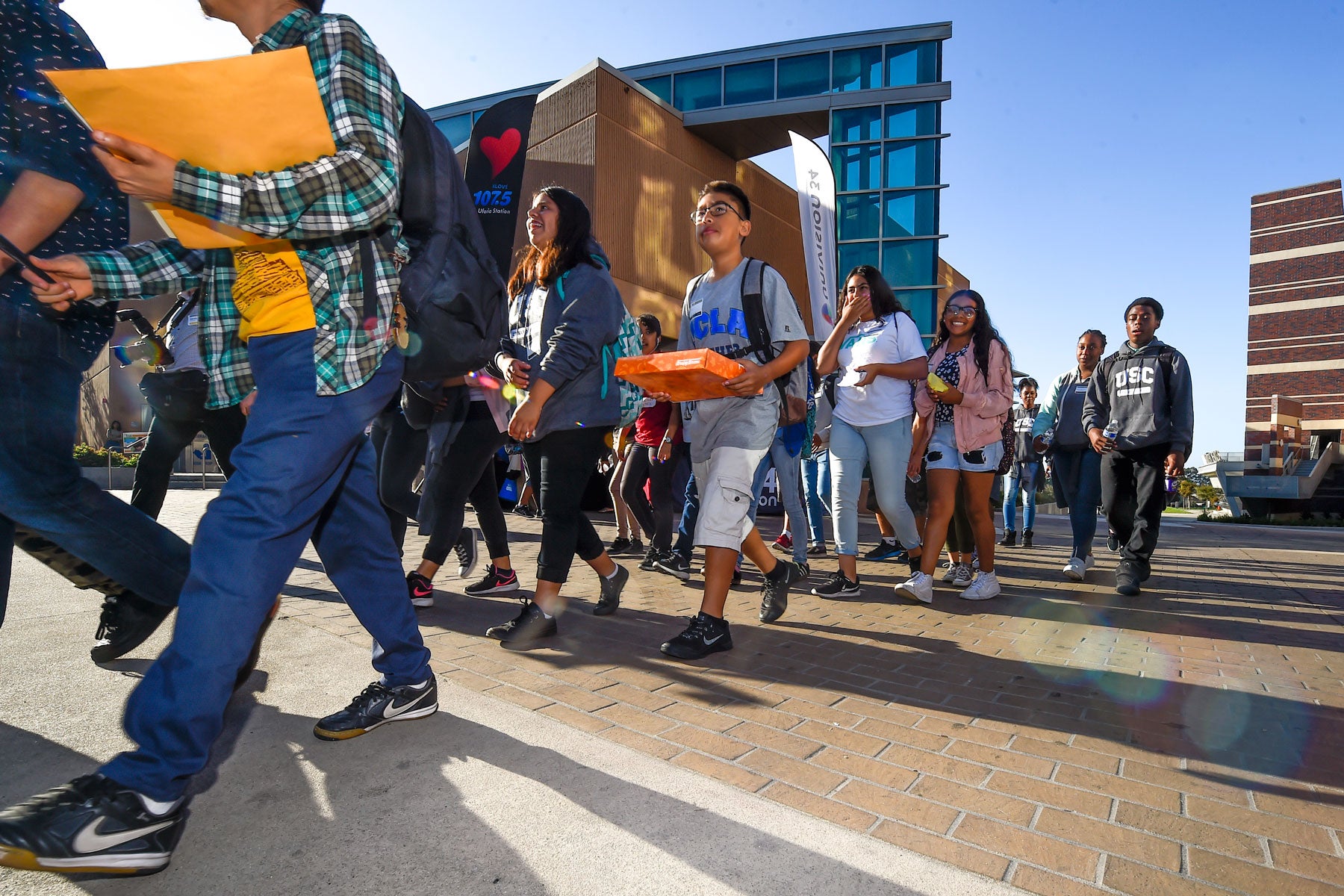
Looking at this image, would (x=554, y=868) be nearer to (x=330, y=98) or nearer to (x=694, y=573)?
(x=330, y=98)

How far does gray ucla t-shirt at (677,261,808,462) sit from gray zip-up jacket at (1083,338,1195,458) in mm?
3018

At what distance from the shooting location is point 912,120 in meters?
20.2

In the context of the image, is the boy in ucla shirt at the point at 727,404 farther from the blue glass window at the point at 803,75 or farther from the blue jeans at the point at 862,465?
the blue glass window at the point at 803,75

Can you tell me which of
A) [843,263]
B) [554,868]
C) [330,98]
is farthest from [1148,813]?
[843,263]

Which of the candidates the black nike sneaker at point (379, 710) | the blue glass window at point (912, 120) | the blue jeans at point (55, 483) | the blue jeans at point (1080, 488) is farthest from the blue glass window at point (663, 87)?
the black nike sneaker at point (379, 710)

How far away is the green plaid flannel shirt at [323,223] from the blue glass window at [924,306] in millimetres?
19954

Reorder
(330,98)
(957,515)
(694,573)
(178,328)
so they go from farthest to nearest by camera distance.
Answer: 1. (694,573)
2. (957,515)
3. (178,328)
4. (330,98)

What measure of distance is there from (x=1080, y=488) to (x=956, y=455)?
74.5 inches

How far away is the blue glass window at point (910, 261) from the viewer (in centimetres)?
2036

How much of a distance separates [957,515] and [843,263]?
56.5 ft

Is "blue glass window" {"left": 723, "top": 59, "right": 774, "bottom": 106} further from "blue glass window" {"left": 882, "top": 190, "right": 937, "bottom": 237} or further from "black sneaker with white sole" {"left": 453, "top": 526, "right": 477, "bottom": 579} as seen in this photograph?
"black sneaker with white sole" {"left": 453, "top": 526, "right": 477, "bottom": 579}

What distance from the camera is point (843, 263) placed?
70.2 feet

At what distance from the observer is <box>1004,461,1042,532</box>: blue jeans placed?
852 centimetres

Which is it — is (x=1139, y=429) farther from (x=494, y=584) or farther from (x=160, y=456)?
(x=160, y=456)
